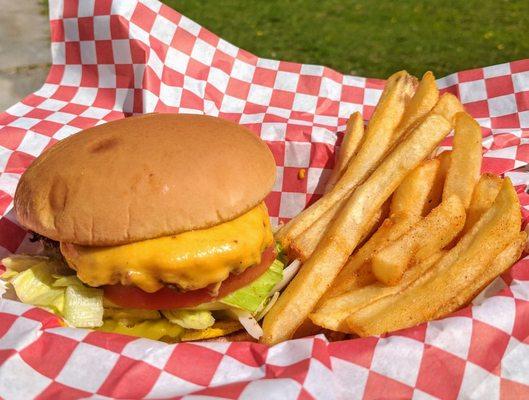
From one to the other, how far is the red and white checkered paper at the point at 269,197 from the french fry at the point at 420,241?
0.27 m

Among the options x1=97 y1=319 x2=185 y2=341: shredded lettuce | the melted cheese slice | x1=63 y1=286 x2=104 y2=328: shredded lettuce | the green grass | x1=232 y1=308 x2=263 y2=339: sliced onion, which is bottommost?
the green grass

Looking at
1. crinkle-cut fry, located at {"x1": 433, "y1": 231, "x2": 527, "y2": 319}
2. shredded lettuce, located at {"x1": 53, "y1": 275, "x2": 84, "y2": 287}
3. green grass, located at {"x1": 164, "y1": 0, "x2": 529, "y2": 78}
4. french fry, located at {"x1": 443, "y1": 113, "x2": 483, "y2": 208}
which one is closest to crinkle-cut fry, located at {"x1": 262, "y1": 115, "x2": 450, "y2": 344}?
french fry, located at {"x1": 443, "y1": 113, "x2": 483, "y2": 208}

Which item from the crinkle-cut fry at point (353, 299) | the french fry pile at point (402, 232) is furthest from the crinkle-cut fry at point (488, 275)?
the crinkle-cut fry at point (353, 299)

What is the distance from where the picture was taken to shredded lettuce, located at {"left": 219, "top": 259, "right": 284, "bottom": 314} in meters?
2.69

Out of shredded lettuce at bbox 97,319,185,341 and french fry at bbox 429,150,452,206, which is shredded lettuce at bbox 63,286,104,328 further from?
french fry at bbox 429,150,452,206

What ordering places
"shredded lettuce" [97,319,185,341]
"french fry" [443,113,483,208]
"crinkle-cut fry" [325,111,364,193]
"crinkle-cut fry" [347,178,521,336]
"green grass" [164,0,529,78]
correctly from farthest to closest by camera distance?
"green grass" [164,0,529,78] → "crinkle-cut fry" [325,111,364,193] → "french fry" [443,113,483,208] → "shredded lettuce" [97,319,185,341] → "crinkle-cut fry" [347,178,521,336]

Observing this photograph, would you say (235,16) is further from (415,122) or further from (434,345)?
(434,345)

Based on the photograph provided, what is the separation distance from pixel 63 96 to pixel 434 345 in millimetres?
3075

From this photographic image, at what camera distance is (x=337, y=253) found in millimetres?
2691

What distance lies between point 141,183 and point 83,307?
59cm

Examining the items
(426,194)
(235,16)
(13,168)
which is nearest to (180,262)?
(426,194)

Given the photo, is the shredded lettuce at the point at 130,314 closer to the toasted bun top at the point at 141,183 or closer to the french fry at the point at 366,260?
the toasted bun top at the point at 141,183

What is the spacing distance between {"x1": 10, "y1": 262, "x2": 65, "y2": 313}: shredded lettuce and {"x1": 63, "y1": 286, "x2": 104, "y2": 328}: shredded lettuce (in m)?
0.05

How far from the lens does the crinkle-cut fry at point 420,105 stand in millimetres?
3125
